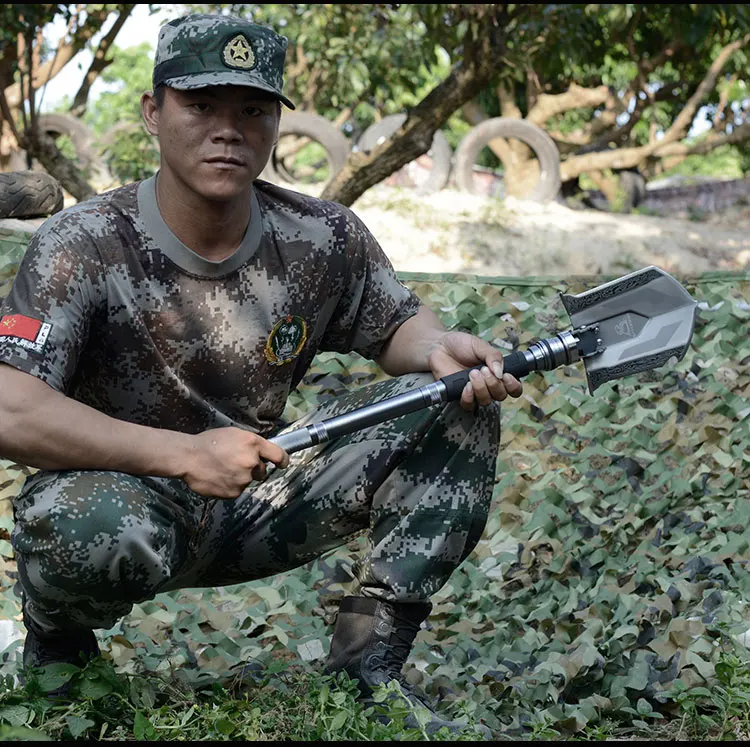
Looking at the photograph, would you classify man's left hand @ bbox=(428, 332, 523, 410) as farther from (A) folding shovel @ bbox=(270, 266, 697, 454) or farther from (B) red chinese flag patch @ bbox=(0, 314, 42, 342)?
(B) red chinese flag patch @ bbox=(0, 314, 42, 342)

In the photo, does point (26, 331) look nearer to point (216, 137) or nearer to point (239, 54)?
point (216, 137)

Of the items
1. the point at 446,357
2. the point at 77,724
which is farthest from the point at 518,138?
the point at 77,724

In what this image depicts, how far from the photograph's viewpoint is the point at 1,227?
370cm

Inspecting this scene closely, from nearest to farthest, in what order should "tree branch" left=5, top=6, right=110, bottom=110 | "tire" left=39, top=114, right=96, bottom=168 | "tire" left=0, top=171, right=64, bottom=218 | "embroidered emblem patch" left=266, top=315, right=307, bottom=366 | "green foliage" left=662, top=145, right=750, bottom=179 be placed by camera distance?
"embroidered emblem patch" left=266, top=315, right=307, bottom=366 < "tire" left=0, top=171, right=64, bottom=218 < "tree branch" left=5, top=6, right=110, bottom=110 < "tire" left=39, top=114, right=96, bottom=168 < "green foliage" left=662, top=145, right=750, bottom=179

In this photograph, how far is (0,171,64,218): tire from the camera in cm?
387

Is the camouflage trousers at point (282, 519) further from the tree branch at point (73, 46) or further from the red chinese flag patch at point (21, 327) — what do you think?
the tree branch at point (73, 46)

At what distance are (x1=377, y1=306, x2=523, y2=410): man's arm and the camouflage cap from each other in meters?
0.59

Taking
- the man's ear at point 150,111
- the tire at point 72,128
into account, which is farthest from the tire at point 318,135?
the man's ear at point 150,111

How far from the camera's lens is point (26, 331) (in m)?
2.13

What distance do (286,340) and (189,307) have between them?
0.24 metres

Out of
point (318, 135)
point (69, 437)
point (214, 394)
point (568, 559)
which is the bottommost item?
point (318, 135)

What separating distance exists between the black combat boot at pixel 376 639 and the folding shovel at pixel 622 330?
56 centimetres

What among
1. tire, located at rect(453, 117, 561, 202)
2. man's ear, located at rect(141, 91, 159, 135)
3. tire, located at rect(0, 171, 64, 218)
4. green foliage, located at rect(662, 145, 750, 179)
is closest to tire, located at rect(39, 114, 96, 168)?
tire, located at rect(453, 117, 561, 202)

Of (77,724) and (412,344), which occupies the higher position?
(412,344)
